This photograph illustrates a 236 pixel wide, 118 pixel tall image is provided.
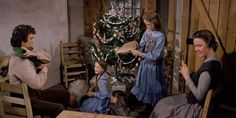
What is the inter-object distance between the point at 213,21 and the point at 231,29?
25 cm

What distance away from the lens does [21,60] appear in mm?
2820

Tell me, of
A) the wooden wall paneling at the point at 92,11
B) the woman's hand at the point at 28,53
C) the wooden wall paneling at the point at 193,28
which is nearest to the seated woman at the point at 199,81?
the wooden wall paneling at the point at 193,28

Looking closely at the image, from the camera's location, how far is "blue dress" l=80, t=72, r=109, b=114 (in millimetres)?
3467

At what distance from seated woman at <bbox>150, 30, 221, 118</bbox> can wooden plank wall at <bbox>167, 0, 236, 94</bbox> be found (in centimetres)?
90

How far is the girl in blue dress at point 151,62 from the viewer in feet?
11.7

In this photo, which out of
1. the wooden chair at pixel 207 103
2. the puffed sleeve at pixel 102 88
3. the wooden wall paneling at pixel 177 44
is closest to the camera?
the wooden chair at pixel 207 103

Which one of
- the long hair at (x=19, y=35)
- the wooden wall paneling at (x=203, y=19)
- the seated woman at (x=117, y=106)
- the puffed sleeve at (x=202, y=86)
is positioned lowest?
the seated woman at (x=117, y=106)

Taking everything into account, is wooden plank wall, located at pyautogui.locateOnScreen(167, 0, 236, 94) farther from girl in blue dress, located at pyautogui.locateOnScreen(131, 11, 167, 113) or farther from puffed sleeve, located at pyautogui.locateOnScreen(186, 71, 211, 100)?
puffed sleeve, located at pyautogui.locateOnScreen(186, 71, 211, 100)

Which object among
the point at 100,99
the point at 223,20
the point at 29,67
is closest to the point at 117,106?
the point at 100,99

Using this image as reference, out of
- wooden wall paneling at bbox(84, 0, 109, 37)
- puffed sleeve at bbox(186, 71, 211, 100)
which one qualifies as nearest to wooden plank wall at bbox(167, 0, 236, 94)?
puffed sleeve at bbox(186, 71, 211, 100)

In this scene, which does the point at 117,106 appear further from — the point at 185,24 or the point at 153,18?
the point at 185,24

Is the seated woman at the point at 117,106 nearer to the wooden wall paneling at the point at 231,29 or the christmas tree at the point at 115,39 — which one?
the christmas tree at the point at 115,39

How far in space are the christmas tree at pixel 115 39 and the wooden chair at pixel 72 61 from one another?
0.71 meters

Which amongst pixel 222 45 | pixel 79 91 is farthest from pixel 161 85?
pixel 79 91
